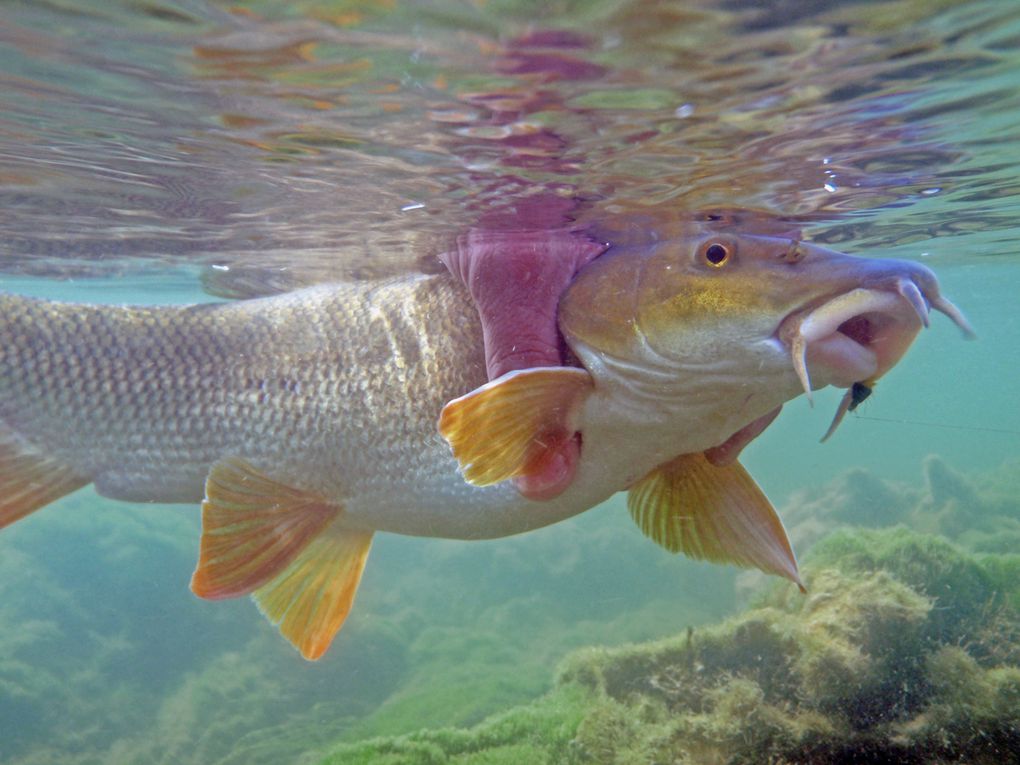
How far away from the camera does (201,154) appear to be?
18.5ft

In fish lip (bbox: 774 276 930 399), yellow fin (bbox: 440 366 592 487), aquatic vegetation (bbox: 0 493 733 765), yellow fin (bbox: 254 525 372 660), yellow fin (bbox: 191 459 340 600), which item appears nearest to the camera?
fish lip (bbox: 774 276 930 399)

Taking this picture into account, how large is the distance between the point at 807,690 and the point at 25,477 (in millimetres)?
4756

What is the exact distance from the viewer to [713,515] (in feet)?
11.6

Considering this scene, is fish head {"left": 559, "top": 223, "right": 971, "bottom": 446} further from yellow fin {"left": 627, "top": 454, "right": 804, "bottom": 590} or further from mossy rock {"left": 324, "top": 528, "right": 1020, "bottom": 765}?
mossy rock {"left": 324, "top": 528, "right": 1020, "bottom": 765}

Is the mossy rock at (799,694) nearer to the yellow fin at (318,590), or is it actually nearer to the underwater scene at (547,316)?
the underwater scene at (547,316)

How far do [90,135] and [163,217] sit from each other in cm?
271

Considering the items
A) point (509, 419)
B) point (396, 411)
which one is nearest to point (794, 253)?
point (509, 419)

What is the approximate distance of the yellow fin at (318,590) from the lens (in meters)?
3.80

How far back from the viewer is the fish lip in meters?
2.49

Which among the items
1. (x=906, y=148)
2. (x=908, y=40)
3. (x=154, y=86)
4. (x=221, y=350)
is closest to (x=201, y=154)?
(x=154, y=86)

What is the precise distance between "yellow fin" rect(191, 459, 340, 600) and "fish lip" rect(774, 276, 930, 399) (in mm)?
2529

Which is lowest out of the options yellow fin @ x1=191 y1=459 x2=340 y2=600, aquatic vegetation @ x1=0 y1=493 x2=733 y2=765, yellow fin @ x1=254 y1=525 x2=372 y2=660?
aquatic vegetation @ x1=0 y1=493 x2=733 y2=765

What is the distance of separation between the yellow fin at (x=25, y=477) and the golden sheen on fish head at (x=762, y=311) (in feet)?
9.95

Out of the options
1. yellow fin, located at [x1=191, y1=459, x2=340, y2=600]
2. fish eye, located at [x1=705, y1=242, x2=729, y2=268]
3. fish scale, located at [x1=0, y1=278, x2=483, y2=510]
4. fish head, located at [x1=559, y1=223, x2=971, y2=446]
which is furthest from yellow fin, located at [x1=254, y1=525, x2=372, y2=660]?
fish eye, located at [x1=705, y1=242, x2=729, y2=268]
